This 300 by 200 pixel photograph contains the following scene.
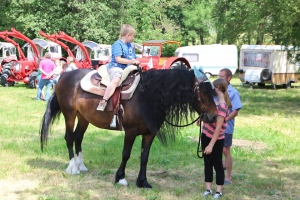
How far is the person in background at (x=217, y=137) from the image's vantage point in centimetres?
530

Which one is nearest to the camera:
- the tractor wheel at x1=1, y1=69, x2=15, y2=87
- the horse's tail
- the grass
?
the grass

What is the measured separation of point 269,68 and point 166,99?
20068mm

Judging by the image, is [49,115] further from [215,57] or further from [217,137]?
[215,57]

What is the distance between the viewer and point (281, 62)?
24.8 m

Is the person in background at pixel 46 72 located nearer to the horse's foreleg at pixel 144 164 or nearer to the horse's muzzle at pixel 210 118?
the horse's foreleg at pixel 144 164

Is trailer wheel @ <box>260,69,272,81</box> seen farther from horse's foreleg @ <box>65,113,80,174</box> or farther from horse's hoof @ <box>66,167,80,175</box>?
horse's hoof @ <box>66,167,80,175</box>

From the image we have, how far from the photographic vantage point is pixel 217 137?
5.32 meters

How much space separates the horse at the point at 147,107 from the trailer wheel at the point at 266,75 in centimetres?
1868

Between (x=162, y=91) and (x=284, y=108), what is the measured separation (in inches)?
445

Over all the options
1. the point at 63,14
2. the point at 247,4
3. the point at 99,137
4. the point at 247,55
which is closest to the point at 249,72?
the point at 247,55

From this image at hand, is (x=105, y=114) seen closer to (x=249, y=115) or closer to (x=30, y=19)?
(x=249, y=115)

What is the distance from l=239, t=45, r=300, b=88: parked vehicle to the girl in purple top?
19324 mm

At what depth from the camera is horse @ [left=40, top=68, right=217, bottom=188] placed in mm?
5570

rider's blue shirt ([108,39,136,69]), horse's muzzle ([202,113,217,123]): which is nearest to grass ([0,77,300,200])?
horse's muzzle ([202,113,217,123])
